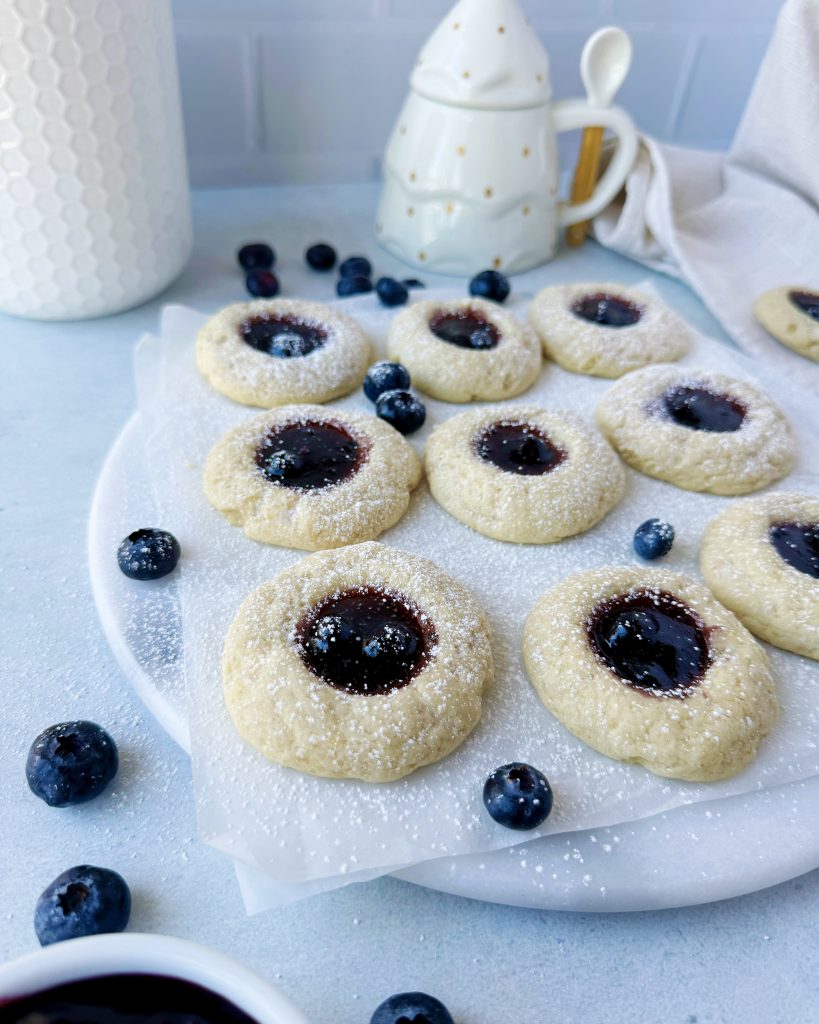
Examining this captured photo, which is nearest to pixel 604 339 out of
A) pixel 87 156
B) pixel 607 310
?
pixel 607 310

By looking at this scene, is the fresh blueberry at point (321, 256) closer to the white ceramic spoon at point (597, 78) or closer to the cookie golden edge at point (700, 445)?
the white ceramic spoon at point (597, 78)

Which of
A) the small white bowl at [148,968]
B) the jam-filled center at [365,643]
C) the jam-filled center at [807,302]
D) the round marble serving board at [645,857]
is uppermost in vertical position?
the small white bowl at [148,968]

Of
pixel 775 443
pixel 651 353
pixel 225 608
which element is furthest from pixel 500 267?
pixel 225 608

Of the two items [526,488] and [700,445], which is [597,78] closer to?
[700,445]

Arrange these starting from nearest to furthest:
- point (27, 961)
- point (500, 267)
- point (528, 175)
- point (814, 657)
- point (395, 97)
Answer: point (27, 961), point (814, 657), point (528, 175), point (500, 267), point (395, 97)

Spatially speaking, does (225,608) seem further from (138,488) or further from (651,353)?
(651,353)

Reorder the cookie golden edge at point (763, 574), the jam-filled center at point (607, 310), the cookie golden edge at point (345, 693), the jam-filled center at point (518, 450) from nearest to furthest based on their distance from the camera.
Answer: the cookie golden edge at point (345, 693) → the cookie golden edge at point (763, 574) → the jam-filled center at point (518, 450) → the jam-filled center at point (607, 310)

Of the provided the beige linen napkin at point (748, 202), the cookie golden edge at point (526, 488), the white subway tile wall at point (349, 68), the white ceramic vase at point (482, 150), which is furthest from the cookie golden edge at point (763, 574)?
the white subway tile wall at point (349, 68)
